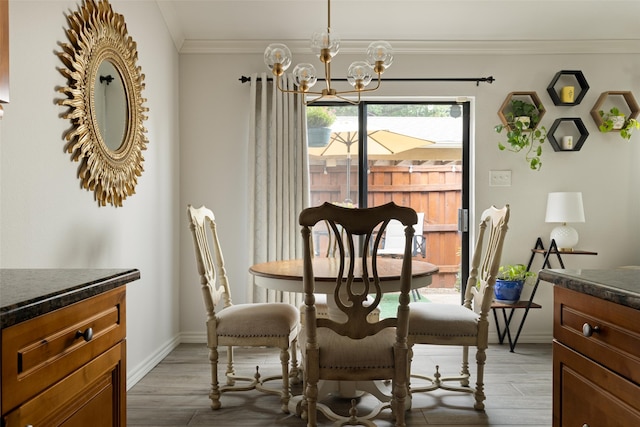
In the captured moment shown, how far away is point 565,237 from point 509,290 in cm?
61

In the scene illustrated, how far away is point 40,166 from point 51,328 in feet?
3.97

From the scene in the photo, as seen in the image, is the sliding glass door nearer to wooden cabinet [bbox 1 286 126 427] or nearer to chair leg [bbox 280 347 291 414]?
chair leg [bbox 280 347 291 414]

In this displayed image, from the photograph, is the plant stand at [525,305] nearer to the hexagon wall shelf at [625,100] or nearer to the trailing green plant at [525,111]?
the trailing green plant at [525,111]

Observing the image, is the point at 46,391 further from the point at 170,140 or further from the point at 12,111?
the point at 170,140

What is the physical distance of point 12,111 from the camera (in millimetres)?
1845

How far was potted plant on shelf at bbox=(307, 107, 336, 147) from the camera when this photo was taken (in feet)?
13.5

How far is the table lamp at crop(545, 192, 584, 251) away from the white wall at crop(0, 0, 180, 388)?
9.63 ft

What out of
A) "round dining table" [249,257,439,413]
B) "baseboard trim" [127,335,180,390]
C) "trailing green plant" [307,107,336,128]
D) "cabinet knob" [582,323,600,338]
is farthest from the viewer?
"trailing green plant" [307,107,336,128]

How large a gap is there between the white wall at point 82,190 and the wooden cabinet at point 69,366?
747 millimetres

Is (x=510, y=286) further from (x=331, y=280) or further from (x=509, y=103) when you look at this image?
(x=331, y=280)

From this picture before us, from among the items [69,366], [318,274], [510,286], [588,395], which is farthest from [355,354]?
[510,286]

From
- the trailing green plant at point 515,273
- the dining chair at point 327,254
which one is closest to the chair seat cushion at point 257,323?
the dining chair at point 327,254

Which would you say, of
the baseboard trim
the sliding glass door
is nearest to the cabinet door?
the baseboard trim

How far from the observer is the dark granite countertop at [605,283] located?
3.60 feet
